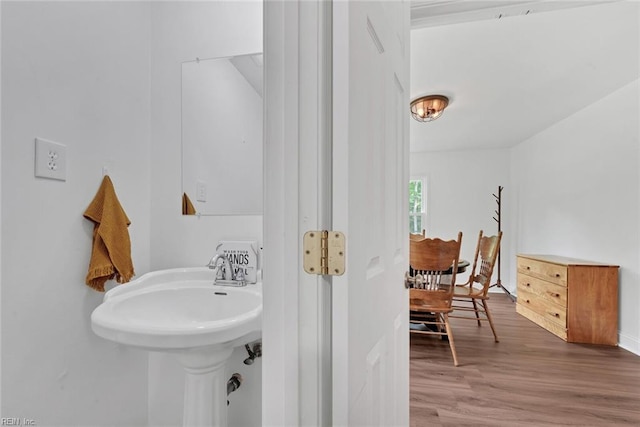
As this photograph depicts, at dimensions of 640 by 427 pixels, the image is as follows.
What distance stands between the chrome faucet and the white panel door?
623 millimetres

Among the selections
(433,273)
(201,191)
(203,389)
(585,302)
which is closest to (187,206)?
(201,191)

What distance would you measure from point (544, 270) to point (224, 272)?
11.3ft

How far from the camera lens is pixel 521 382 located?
2.11 m

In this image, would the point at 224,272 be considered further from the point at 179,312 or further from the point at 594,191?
the point at 594,191

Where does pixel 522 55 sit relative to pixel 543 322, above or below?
above

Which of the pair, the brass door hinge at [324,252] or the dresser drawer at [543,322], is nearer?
the brass door hinge at [324,252]

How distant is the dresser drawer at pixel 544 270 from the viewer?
116 inches

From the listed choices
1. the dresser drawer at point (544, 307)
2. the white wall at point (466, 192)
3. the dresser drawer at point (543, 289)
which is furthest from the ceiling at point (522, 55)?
the dresser drawer at point (544, 307)

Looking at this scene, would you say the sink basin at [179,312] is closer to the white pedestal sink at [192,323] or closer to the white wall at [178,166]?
the white pedestal sink at [192,323]

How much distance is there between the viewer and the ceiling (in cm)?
149

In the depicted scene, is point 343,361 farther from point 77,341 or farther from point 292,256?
point 77,341

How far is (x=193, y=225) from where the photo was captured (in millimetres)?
1370

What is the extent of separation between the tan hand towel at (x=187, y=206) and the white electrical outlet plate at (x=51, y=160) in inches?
16.6

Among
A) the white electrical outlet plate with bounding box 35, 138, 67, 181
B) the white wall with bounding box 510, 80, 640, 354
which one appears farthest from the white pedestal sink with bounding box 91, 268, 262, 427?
the white wall with bounding box 510, 80, 640, 354
